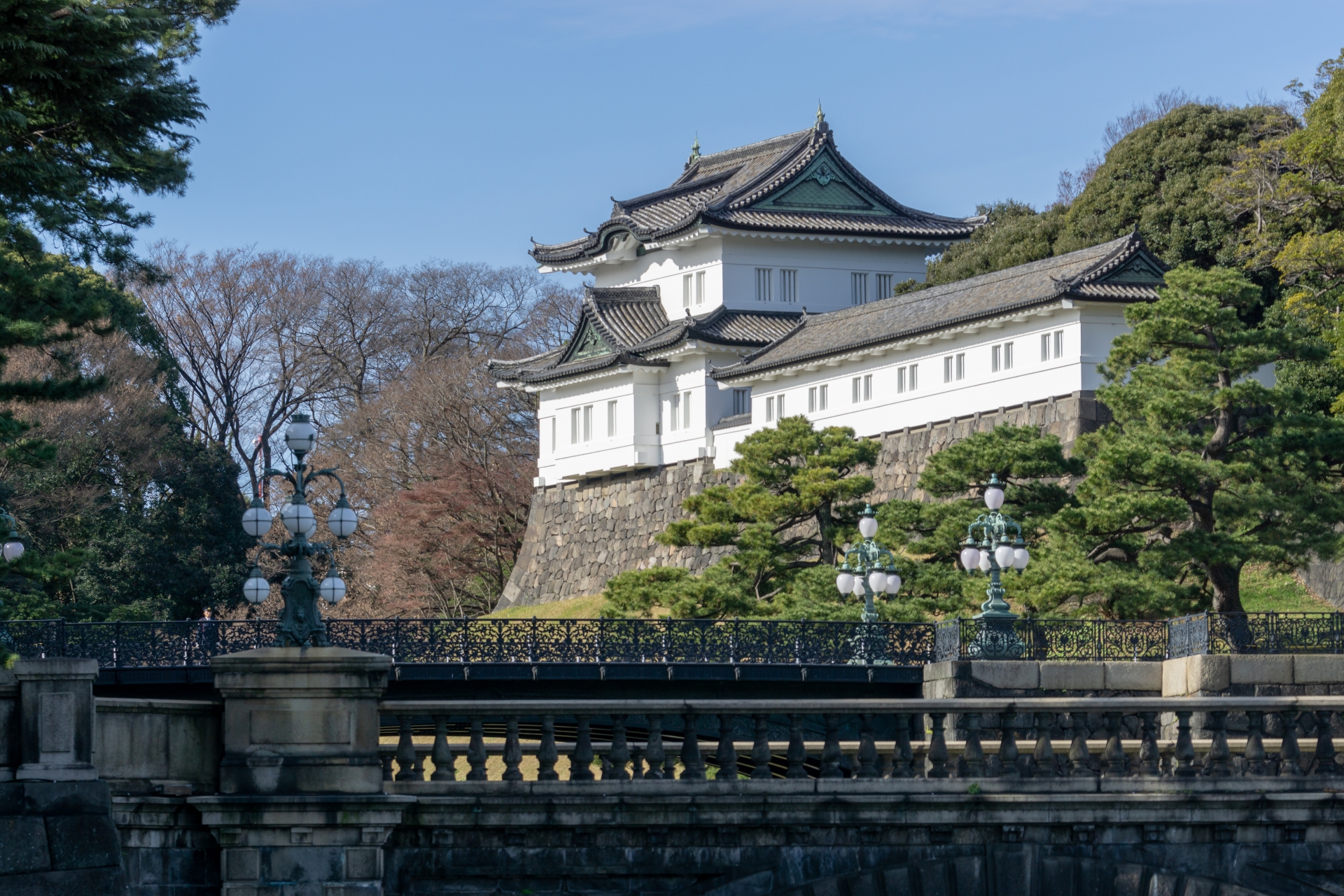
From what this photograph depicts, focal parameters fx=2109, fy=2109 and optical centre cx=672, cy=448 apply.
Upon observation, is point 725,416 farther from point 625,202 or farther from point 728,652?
point 728,652

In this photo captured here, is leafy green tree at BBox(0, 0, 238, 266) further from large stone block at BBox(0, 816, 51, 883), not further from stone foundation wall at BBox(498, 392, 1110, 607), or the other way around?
stone foundation wall at BBox(498, 392, 1110, 607)

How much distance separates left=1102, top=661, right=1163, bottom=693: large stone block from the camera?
28422 millimetres

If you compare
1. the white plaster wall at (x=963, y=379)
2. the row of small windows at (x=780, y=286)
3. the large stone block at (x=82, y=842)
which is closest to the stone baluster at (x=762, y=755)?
the large stone block at (x=82, y=842)

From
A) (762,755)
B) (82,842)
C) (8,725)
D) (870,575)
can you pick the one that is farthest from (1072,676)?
(8,725)

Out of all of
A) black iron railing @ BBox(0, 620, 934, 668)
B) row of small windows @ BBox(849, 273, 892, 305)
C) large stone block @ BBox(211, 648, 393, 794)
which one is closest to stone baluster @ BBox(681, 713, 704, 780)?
large stone block @ BBox(211, 648, 393, 794)

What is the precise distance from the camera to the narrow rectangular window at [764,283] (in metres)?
67.2

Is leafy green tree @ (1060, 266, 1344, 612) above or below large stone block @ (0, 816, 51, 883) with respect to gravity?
above

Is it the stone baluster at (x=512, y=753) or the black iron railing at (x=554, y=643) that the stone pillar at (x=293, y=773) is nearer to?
the stone baluster at (x=512, y=753)

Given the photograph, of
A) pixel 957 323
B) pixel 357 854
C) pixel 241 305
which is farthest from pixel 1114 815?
pixel 241 305

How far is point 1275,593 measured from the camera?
47.4 meters

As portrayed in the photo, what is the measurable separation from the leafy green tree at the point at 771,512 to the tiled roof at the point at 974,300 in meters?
5.97

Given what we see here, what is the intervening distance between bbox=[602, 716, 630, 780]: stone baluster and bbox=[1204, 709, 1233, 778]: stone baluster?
197 inches

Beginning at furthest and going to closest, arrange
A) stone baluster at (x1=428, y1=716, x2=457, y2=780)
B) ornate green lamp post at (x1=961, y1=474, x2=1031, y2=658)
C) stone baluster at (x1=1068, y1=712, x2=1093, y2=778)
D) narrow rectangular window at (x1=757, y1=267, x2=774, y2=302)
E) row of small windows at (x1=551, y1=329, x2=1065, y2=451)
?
1. narrow rectangular window at (x1=757, y1=267, x2=774, y2=302)
2. row of small windows at (x1=551, y1=329, x2=1065, y2=451)
3. ornate green lamp post at (x1=961, y1=474, x2=1031, y2=658)
4. stone baluster at (x1=1068, y1=712, x2=1093, y2=778)
5. stone baluster at (x1=428, y1=716, x2=457, y2=780)

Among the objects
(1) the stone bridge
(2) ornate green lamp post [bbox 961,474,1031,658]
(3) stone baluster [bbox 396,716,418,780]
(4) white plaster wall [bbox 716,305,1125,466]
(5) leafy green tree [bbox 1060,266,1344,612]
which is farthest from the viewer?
(4) white plaster wall [bbox 716,305,1125,466]
